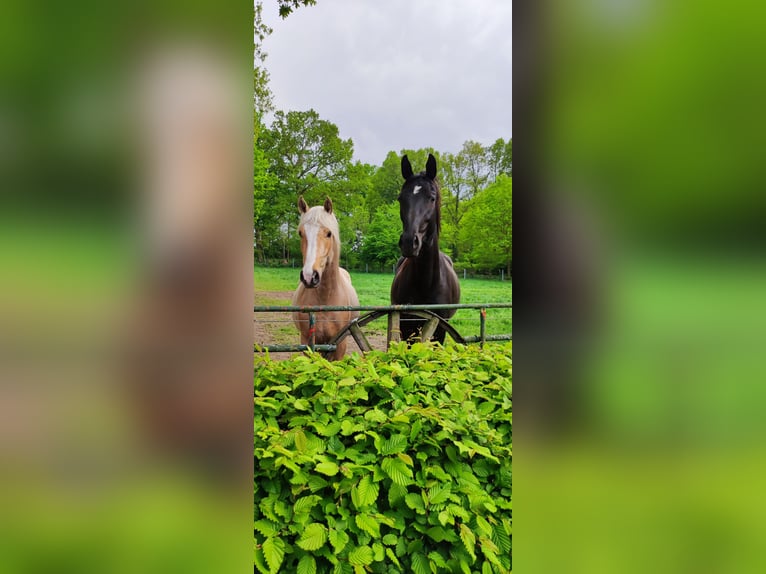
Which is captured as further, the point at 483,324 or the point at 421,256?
the point at 483,324

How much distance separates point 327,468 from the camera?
149 centimetres

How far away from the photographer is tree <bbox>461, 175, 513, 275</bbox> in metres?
3.39

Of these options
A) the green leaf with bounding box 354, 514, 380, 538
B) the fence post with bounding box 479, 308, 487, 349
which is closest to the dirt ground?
the fence post with bounding box 479, 308, 487, 349

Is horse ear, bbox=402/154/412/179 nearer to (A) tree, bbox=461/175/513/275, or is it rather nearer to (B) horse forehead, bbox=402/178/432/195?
(B) horse forehead, bbox=402/178/432/195

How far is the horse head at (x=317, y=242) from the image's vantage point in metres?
3.63

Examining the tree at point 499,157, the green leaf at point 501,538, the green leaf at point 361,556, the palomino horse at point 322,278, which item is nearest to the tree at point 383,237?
the palomino horse at point 322,278

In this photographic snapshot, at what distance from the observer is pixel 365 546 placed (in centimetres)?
144

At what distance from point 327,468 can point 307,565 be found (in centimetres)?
29

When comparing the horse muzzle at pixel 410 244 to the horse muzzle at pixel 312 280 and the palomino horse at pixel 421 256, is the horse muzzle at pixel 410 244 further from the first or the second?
the horse muzzle at pixel 312 280
